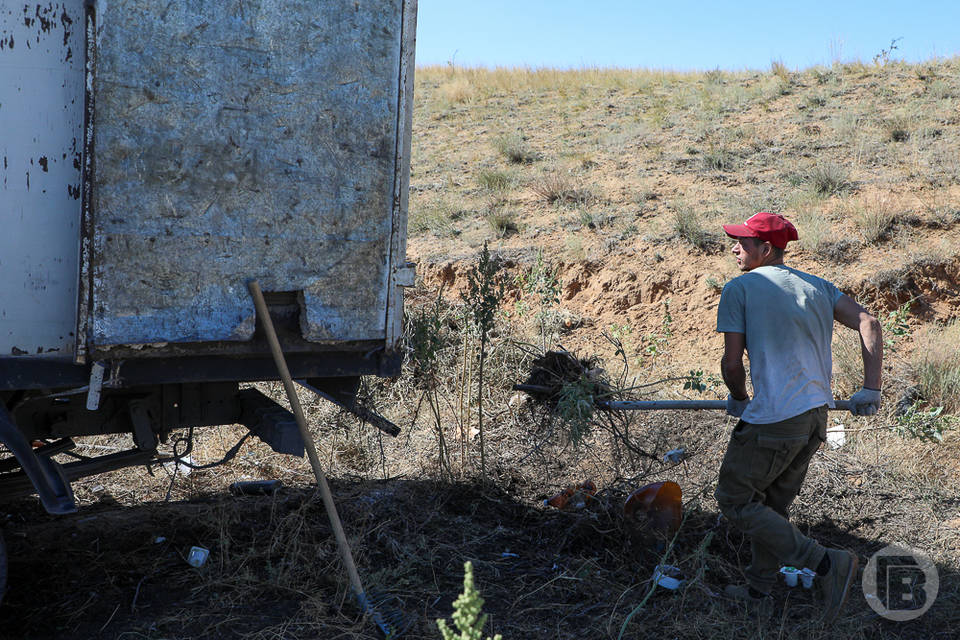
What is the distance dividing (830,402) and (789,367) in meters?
0.31

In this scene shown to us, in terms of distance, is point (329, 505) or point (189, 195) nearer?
point (189, 195)

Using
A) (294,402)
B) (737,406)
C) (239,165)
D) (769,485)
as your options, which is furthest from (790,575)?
(239,165)

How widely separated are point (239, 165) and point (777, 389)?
2628 millimetres

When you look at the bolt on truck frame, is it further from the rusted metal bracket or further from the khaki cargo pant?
the khaki cargo pant

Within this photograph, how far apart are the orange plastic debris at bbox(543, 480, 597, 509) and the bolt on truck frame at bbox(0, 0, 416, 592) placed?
1780 mm

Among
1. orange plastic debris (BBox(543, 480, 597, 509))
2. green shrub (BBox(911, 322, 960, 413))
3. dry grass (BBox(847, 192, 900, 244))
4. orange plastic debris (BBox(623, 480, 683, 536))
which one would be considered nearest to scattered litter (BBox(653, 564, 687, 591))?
orange plastic debris (BBox(623, 480, 683, 536))

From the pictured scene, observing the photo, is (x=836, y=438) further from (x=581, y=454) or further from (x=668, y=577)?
(x=668, y=577)

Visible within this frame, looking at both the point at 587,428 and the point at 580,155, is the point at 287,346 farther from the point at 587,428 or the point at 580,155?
the point at 580,155

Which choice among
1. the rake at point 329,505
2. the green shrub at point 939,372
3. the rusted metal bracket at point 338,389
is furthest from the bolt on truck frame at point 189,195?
the green shrub at point 939,372

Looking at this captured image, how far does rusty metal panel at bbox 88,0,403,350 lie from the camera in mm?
2857

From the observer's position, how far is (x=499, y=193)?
458 inches

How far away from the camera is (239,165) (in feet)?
10.1

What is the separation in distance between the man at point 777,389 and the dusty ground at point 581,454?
0.24 meters

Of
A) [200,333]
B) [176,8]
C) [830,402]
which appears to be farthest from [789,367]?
[176,8]
